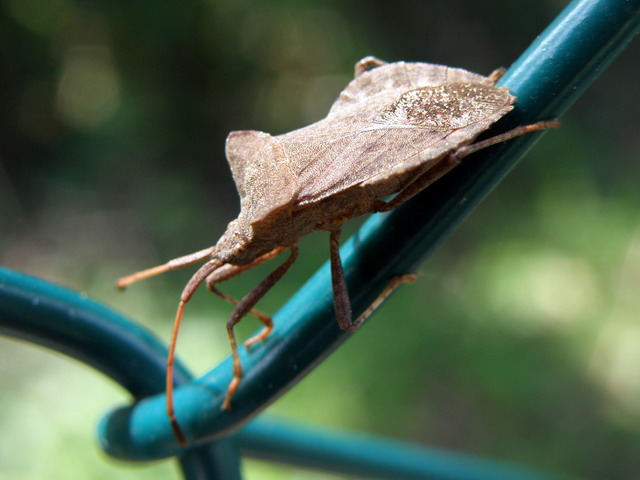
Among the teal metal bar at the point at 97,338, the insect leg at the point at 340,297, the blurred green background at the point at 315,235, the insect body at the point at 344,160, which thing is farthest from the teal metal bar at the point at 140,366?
the blurred green background at the point at 315,235

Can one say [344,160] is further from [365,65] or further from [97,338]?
[97,338]

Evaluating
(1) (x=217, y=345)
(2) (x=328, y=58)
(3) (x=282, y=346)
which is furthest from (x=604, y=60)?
(2) (x=328, y=58)

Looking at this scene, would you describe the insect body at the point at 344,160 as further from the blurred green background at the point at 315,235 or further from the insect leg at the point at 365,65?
the blurred green background at the point at 315,235

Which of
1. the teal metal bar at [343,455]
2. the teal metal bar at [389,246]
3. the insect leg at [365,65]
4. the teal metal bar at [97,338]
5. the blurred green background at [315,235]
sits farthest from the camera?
the blurred green background at [315,235]

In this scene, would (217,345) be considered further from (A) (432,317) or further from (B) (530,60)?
(B) (530,60)

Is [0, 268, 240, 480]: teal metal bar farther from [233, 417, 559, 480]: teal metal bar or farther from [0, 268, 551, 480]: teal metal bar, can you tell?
[233, 417, 559, 480]: teal metal bar

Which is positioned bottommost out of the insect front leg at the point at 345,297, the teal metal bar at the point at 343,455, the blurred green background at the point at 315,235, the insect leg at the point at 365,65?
the teal metal bar at the point at 343,455
